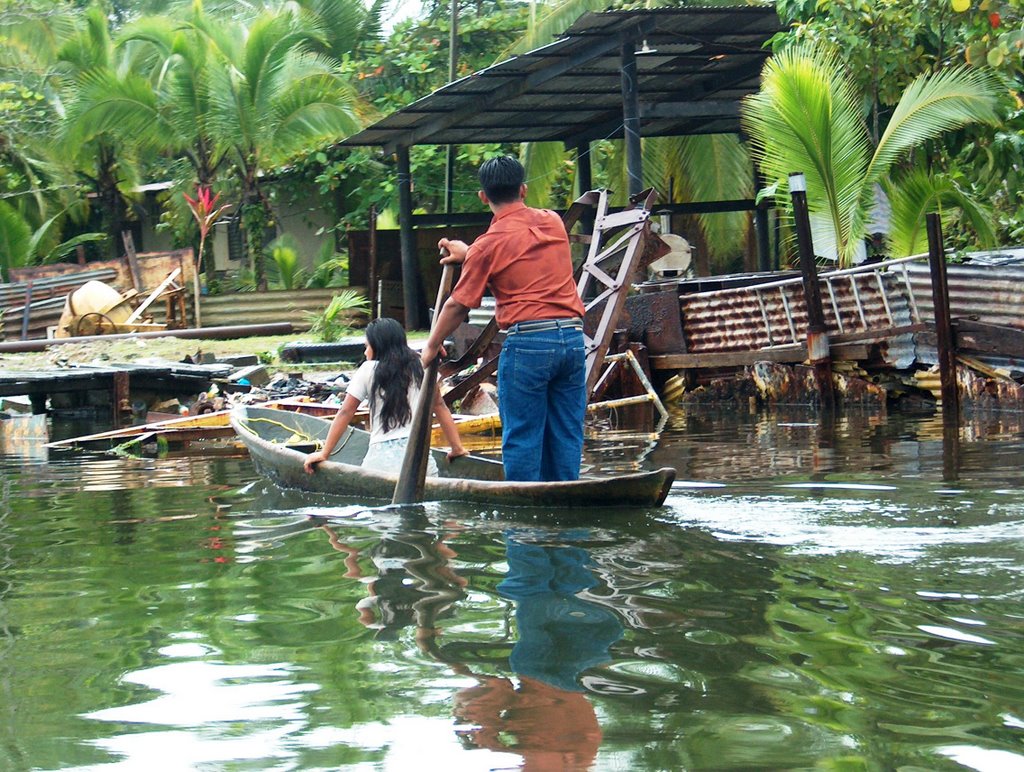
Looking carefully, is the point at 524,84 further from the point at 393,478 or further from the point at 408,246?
the point at 393,478

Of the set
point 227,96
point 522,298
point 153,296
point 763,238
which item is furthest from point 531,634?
point 227,96

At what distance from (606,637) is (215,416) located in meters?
8.96

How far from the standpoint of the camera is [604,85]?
16.9 meters

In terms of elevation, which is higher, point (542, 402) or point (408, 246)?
point (408, 246)

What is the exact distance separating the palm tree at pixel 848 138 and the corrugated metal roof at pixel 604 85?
1265 mm

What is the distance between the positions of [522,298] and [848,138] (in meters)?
7.91

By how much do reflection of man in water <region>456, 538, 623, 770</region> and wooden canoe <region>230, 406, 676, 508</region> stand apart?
97cm

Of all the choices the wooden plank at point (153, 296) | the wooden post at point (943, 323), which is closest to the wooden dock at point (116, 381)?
the wooden plank at point (153, 296)

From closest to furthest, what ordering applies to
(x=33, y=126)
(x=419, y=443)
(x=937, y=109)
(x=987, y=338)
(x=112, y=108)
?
(x=419, y=443)
(x=987, y=338)
(x=937, y=109)
(x=112, y=108)
(x=33, y=126)

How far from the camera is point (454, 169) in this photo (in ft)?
82.5

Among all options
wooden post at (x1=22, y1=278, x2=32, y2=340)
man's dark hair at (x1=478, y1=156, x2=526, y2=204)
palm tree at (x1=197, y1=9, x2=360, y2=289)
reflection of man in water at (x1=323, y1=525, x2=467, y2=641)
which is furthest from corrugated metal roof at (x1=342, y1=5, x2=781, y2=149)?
reflection of man in water at (x1=323, y1=525, x2=467, y2=641)

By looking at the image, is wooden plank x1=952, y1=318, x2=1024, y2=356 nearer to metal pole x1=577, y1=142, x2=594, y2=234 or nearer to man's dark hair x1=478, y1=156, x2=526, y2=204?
man's dark hair x1=478, y1=156, x2=526, y2=204

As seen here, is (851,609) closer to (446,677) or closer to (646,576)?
(646,576)

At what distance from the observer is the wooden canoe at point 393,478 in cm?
628
